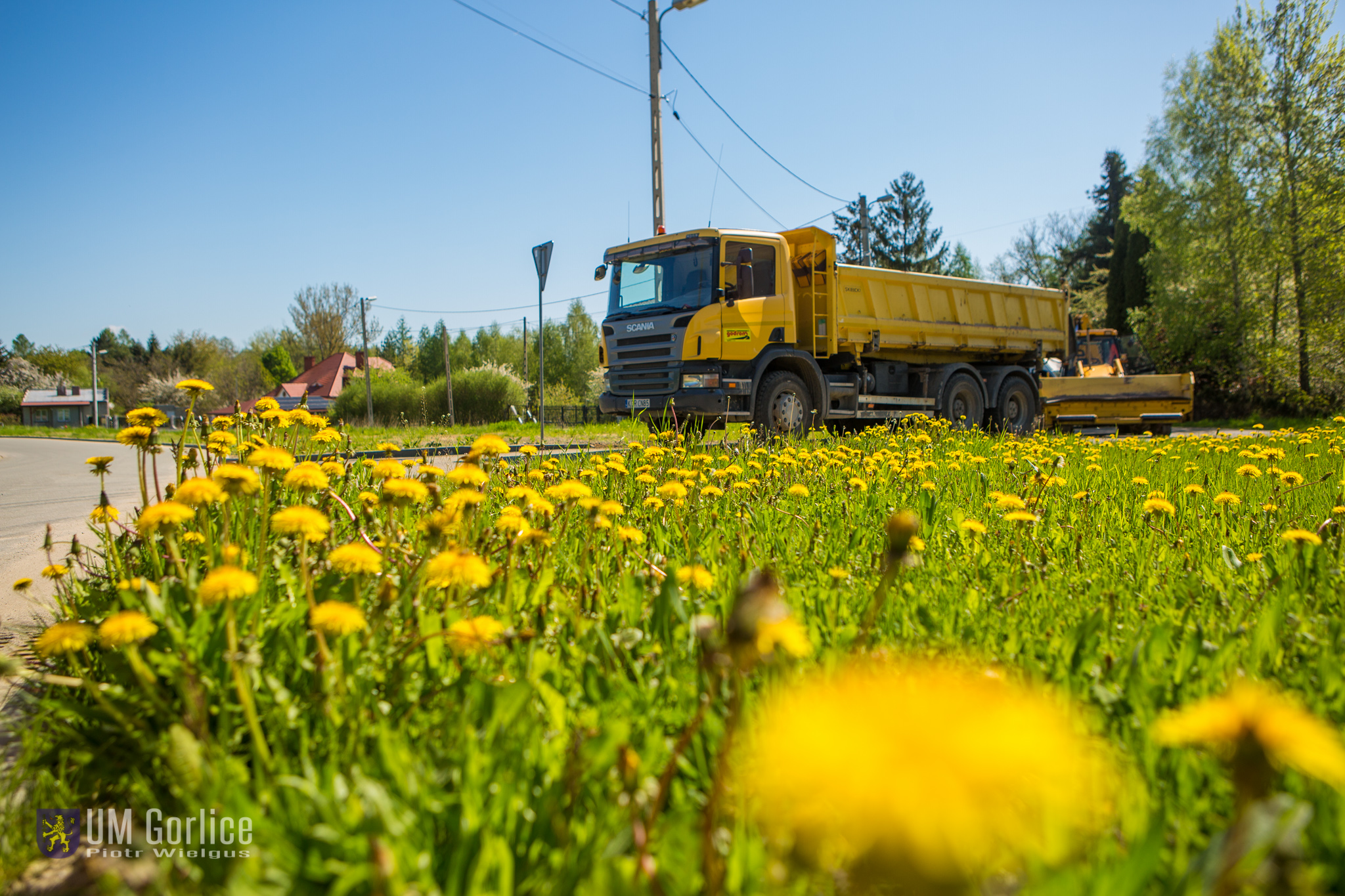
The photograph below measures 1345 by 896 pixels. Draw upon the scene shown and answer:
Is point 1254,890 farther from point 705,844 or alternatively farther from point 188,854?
point 188,854

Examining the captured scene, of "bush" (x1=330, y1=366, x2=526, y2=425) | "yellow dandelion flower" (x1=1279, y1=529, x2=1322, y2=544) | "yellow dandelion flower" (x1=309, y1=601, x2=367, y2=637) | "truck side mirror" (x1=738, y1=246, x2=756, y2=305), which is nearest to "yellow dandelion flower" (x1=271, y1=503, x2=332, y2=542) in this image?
"yellow dandelion flower" (x1=309, y1=601, x2=367, y2=637)

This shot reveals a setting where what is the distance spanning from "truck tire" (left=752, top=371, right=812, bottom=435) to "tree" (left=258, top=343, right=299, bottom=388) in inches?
2362

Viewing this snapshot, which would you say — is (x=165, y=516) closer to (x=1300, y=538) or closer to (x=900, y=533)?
(x=900, y=533)

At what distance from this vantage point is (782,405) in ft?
32.7

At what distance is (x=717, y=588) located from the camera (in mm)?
2217

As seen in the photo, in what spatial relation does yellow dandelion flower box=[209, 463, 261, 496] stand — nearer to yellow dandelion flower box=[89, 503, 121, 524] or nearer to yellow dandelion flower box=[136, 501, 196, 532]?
yellow dandelion flower box=[136, 501, 196, 532]

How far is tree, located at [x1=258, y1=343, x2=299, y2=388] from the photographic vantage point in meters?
60.6

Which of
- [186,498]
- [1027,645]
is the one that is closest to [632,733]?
[1027,645]

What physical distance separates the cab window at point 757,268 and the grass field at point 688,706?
6.73 m

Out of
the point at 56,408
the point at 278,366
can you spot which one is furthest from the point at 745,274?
the point at 56,408

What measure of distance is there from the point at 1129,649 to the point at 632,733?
1.30 m

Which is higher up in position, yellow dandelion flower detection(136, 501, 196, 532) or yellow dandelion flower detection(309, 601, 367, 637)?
yellow dandelion flower detection(136, 501, 196, 532)

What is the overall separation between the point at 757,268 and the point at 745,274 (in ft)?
1.49

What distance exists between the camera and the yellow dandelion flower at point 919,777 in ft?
1.69
